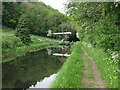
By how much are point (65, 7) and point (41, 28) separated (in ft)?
229

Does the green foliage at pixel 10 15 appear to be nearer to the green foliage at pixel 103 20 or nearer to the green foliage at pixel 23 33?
the green foliage at pixel 23 33

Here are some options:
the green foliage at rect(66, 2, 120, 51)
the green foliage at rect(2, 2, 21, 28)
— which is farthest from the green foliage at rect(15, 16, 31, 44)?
the green foliage at rect(66, 2, 120, 51)

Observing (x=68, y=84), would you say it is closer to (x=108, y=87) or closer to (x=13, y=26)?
(x=108, y=87)

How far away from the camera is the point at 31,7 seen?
89562 millimetres

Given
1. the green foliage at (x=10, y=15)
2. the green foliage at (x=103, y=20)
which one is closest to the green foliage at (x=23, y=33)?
the green foliage at (x=10, y=15)

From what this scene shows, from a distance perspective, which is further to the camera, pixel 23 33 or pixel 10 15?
pixel 10 15

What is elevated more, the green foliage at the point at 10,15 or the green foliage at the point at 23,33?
the green foliage at the point at 10,15

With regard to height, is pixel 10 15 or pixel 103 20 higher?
pixel 10 15

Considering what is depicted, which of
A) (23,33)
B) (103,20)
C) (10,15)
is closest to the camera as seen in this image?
(103,20)

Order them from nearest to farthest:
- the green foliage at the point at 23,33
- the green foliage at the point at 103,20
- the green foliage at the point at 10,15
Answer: the green foliage at the point at 103,20 → the green foliage at the point at 23,33 → the green foliage at the point at 10,15

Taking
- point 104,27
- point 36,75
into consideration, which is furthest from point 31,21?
point 104,27

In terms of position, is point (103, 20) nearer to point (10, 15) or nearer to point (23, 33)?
point (23, 33)

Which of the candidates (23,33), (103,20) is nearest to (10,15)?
(23,33)

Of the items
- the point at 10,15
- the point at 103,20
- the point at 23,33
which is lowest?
the point at 23,33
